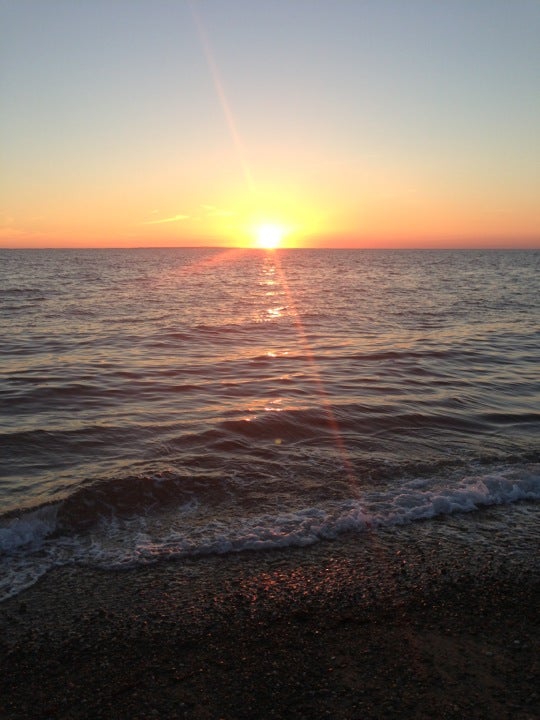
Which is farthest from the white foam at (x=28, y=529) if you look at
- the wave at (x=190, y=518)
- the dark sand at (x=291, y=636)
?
the dark sand at (x=291, y=636)

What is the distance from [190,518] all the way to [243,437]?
10.2ft

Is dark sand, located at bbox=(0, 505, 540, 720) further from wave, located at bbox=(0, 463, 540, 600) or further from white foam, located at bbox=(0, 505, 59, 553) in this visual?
white foam, located at bbox=(0, 505, 59, 553)

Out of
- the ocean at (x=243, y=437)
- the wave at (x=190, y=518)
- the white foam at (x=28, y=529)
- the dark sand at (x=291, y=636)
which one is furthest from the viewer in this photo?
the ocean at (x=243, y=437)

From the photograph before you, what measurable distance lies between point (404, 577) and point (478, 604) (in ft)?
2.30

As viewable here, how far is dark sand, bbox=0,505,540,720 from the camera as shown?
3.63 metres

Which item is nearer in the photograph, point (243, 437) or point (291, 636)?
point (291, 636)

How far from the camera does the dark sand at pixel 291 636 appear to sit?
3633 millimetres

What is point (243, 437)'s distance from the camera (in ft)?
31.3

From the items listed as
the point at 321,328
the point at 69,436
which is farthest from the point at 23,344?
the point at 321,328

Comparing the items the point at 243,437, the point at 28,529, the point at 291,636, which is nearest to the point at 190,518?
the point at 28,529

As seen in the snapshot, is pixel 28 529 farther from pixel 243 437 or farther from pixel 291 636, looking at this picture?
pixel 243 437

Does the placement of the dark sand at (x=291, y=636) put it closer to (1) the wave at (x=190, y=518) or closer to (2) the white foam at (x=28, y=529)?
(1) the wave at (x=190, y=518)

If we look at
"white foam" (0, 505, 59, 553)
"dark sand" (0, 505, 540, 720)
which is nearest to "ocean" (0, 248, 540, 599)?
"white foam" (0, 505, 59, 553)

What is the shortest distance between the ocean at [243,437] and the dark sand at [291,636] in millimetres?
473
